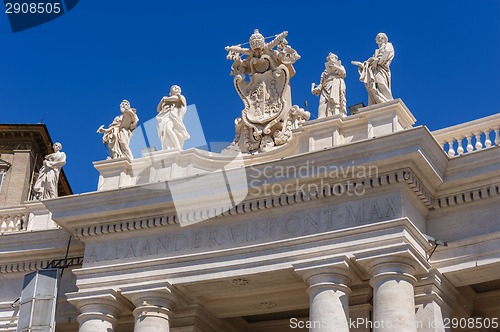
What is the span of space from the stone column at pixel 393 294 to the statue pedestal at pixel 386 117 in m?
3.01

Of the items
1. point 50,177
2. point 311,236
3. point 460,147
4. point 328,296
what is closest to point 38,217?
point 50,177

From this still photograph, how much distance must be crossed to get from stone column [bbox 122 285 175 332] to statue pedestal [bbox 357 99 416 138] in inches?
226

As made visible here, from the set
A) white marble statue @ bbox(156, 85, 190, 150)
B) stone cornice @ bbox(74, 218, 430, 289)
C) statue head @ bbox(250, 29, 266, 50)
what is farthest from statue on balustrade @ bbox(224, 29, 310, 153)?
stone cornice @ bbox(74, 218, 430, 289)

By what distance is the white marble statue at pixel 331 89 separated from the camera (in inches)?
834

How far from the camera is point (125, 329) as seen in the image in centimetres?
2245

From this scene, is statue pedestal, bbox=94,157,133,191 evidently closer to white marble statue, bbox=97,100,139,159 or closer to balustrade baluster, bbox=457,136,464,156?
white marble statue, bbox=97,100,139,159

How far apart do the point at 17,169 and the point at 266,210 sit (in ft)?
92.8

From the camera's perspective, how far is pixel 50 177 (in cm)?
2494

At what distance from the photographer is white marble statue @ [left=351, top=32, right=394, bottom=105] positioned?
67.9 feet

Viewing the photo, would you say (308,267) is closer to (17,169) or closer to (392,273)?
(392,273)

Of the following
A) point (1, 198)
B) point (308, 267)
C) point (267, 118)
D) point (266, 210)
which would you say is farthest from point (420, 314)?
point (1, 198)

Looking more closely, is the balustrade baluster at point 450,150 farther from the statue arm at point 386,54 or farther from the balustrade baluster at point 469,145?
the statue arm at point 386,54

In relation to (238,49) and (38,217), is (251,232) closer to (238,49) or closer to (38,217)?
(238,49)

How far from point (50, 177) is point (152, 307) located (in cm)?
631
